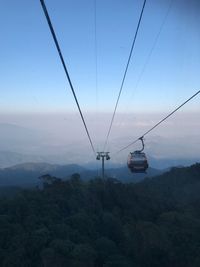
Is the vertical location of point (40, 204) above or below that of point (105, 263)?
above

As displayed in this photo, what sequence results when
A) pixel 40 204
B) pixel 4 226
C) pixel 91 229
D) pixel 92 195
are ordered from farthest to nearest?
1. pixel 92 195
2. pixel 40 204
3. pixel 91 229
4. pixel 4 226

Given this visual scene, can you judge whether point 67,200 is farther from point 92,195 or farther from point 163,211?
point 163,211

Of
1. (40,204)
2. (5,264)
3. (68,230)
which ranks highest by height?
(40,204)

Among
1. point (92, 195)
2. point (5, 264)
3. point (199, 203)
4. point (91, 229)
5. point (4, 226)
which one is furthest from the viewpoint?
point (199, 203)

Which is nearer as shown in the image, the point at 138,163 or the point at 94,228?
the point at 138,163

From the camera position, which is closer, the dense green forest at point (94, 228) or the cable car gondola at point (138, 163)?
the cable car gondola at point (138, 163)

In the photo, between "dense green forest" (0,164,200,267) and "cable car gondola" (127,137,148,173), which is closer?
"cable car gondola" (127,137,148,173)

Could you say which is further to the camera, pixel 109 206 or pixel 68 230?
pixel 109 206

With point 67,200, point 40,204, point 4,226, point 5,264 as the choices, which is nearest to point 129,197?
point 67,200
